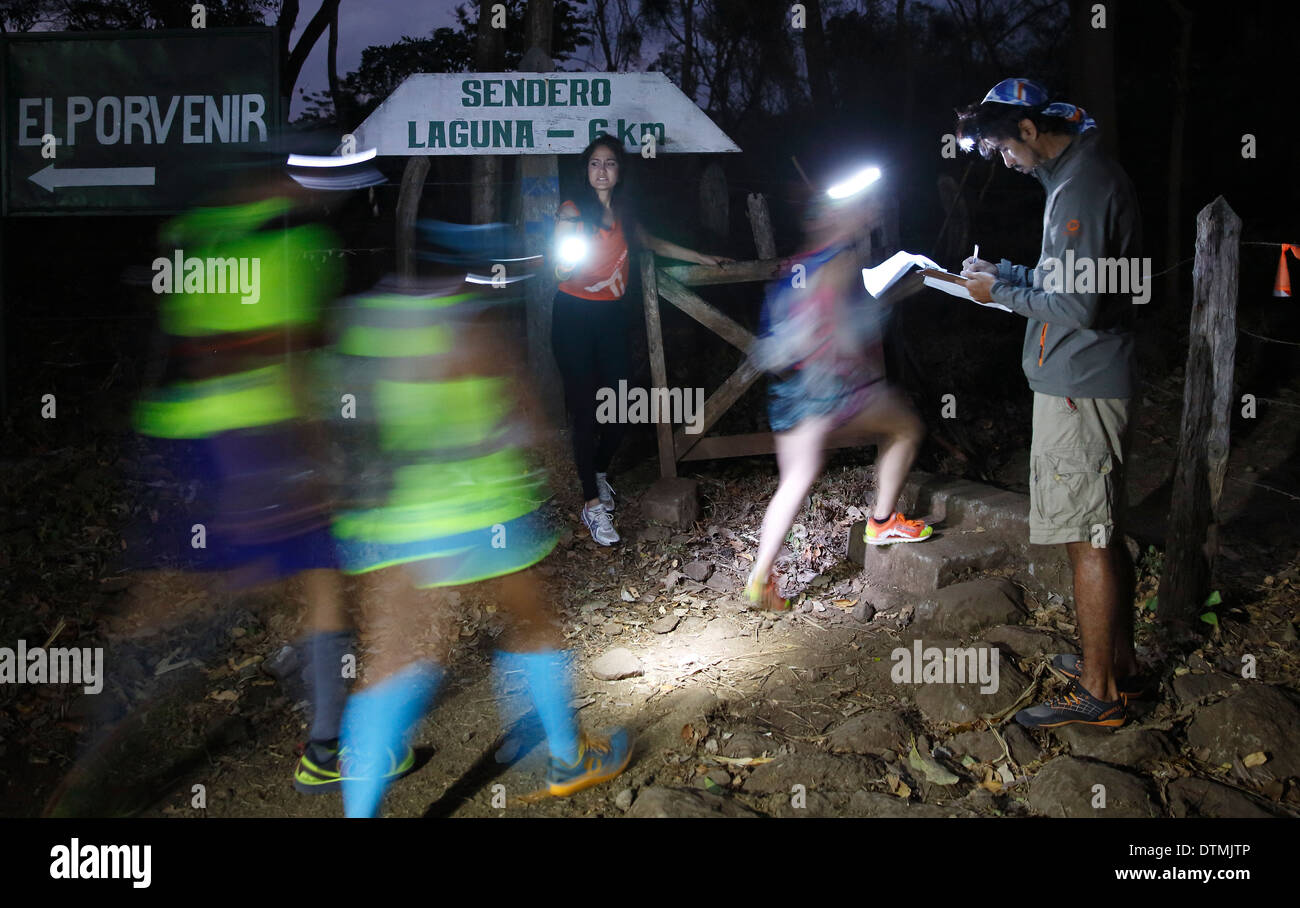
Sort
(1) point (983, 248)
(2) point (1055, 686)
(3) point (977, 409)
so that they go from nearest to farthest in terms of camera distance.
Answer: (2) point (1055, 686) < (3) point (977, 409) < (1) point (983, 248)

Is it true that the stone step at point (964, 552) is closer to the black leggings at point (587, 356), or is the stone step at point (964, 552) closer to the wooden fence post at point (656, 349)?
the wooden fence post at point (656, 349)

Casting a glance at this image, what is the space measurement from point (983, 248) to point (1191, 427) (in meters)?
8.58

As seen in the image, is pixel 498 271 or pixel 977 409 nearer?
pixel 498 271

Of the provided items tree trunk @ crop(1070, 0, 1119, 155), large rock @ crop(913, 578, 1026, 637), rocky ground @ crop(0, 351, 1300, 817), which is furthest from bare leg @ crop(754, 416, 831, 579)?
tree trunk @ crop(1070, 0, 1119, 155)

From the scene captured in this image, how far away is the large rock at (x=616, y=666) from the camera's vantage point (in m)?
4.31

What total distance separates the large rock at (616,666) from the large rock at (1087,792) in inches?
69.8

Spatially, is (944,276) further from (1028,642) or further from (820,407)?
(1028,642)

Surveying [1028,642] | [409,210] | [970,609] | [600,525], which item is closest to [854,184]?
[970,609]

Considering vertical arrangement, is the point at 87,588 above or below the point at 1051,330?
below

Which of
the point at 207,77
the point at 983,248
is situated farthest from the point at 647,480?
the point at 983,248

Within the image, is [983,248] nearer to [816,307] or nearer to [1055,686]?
[816,307]

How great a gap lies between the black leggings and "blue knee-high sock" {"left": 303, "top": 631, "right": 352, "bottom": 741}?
106 inches

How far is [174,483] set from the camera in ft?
20.8

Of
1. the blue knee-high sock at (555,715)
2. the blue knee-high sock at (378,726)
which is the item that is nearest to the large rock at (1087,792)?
the blue knee-high sock at (555,715)
